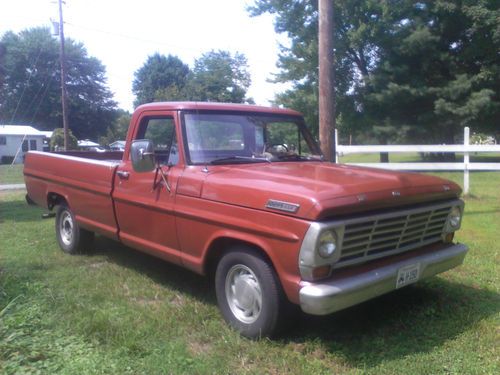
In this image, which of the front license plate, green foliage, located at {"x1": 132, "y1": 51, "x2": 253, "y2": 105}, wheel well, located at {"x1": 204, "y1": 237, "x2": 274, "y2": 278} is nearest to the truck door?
wheel well, located at {"x1": 204, "y1": 237, "x2": 274, "y2": 278}

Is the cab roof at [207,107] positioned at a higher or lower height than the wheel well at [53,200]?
higher

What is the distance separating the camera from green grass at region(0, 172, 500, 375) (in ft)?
11.5

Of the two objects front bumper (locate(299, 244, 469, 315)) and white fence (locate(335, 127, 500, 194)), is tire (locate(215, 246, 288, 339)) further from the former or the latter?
white fence (locate(335, 127, 500, 194))

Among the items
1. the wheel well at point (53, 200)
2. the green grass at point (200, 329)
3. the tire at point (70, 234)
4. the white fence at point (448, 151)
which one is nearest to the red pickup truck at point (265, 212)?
the green grass at point (200, 329)

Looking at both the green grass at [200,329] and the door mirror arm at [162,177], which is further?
the door mirror arm at [162,177]

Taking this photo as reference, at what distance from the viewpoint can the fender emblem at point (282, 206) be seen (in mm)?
3465

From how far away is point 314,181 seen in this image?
12.6 feet

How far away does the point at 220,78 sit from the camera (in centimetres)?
3975

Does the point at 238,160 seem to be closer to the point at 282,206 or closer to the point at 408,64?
the point at 282,206

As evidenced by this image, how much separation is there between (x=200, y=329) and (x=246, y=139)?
1.97 m

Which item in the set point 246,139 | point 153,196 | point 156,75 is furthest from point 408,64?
point 156,75

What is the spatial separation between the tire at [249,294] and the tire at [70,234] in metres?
3.08

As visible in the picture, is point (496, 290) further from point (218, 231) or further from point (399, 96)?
point (399, 96)

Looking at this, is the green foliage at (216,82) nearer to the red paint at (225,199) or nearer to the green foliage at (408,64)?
the green foliage at (408,64)
